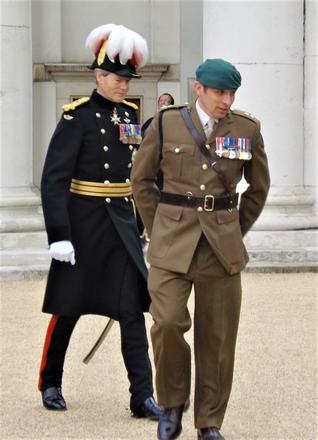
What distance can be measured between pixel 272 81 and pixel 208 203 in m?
7.34

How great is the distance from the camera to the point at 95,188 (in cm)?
659

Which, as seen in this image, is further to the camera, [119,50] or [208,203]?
[119,50]

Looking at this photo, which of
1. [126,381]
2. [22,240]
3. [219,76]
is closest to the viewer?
[219,76]

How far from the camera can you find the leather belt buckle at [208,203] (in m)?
5.70

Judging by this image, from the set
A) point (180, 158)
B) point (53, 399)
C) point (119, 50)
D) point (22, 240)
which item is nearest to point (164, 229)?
point (180, 158)

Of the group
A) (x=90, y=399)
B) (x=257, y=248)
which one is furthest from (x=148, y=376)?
(x=257, y=248)

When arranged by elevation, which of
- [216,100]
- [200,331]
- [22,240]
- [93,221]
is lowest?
[22,240]

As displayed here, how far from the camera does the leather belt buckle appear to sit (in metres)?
5.70

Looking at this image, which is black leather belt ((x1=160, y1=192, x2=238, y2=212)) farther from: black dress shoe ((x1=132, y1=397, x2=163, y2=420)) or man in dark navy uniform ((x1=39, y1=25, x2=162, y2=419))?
black dress shoe ((x1=132, y1=397, x2=163, y2=420))

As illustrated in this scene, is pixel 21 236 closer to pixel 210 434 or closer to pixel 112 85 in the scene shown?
pixel 112 85

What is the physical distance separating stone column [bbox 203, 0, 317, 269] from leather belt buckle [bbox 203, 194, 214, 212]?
699 centimetres

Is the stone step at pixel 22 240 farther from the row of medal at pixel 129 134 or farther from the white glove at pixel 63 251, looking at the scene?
the white glove at pixel 63 251

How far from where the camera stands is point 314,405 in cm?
662

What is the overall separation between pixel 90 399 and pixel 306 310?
356 centimetres
